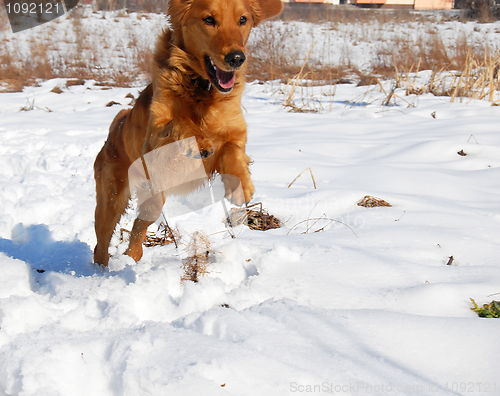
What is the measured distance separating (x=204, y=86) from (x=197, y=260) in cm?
103

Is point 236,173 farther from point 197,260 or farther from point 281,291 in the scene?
point 281,291

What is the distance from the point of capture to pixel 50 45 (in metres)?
14.6

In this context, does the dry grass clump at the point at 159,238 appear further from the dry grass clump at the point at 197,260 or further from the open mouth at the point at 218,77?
the open mouth at the point at 218,77

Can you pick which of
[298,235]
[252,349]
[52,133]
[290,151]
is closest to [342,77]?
[290,151]

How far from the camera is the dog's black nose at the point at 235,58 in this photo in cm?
205

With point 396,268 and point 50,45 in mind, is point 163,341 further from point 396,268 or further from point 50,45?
point 50,45

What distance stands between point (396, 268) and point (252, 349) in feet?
3.22

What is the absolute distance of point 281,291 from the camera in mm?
1802

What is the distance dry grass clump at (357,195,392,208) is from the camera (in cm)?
297

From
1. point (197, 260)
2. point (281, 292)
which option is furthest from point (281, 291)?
point (197, 260)

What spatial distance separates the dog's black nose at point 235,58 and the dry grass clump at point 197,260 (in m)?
0.89

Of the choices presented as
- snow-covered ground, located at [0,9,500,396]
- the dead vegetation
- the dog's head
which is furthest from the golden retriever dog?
the dead vegetation

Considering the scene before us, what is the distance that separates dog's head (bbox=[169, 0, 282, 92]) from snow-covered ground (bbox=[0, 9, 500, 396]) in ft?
3.13


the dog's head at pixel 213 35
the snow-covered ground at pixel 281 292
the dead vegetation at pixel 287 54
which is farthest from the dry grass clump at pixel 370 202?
the dead vegetation at pixel 287 54
